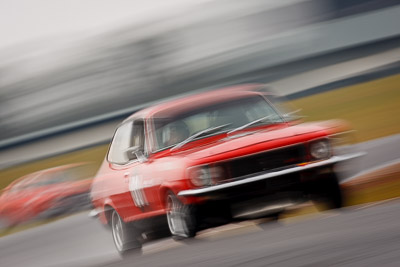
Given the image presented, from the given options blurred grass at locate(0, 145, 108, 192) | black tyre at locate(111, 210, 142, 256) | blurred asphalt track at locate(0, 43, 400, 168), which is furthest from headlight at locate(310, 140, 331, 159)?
blurred grass at locate(0, 145, 108, 192)

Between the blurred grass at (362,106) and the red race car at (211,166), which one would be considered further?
the blurred grass at (362,106)

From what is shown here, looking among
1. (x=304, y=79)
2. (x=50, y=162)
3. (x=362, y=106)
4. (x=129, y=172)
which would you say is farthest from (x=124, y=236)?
(x=50, y=162)

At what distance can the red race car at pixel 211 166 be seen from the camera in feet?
17.3

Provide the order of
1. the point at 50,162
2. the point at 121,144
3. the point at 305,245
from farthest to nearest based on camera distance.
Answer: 1. the point at 50,162
2. the point at 121,144
3. the point at 305,245

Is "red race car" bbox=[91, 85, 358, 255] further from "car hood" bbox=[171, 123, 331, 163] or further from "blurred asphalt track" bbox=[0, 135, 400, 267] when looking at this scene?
"blurred asphalt track" bbox=[0, 135, 400, 267]

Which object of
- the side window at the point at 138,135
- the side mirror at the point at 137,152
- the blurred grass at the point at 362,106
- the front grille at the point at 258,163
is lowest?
the blurred grass at the point at 362,106

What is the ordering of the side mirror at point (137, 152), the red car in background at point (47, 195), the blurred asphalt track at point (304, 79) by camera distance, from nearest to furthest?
the side mirror at point (137, 152) → the red car in background at point (47, 195) → the blurred asphalt track at point (304, 79)

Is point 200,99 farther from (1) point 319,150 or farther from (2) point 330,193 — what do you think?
(2) point 330,193

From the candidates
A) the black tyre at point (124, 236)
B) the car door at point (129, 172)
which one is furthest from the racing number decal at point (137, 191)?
the black tyre at point (124, 236)

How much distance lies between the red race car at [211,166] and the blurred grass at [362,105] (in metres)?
8.60

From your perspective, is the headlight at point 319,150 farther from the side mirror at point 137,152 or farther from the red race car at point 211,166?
the side mirror at point 137,152

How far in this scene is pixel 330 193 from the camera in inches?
218

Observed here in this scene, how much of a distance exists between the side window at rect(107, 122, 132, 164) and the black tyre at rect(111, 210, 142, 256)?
49 centimetres

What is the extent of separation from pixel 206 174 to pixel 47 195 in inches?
297
